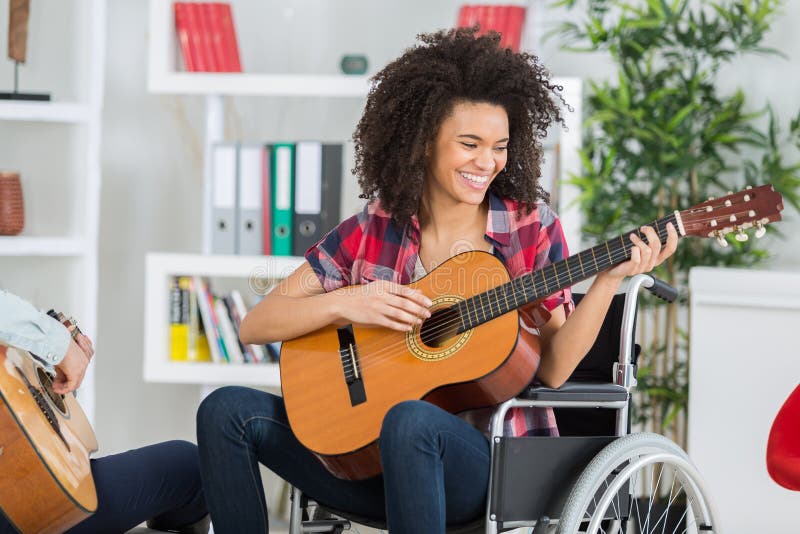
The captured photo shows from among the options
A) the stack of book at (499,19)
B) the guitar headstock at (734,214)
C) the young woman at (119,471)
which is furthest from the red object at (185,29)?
the guitar headstock at (734,214)

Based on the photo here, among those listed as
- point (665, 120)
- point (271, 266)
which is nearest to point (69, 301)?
point (271, 266)

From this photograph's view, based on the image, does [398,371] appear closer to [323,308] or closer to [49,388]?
[323,308]

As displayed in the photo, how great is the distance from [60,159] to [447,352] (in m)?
1.74

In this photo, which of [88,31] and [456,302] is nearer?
[456,302]

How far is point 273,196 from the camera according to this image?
286cm

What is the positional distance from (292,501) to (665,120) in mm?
1903

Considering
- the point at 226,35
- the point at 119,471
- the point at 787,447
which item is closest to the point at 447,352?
the point at 119,471

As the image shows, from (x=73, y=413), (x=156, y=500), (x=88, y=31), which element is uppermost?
(x=88, y=31)

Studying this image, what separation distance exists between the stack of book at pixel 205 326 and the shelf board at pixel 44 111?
20.5 inches

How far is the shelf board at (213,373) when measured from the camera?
113 inches

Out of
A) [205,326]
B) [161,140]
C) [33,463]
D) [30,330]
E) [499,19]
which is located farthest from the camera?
[161,140]

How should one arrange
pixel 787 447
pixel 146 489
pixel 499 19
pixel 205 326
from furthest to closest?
pixel 205 326 → pixel 499 19 → pixel 787 447 → pixel 146 489

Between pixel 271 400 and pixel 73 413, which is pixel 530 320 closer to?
pixel 271 400

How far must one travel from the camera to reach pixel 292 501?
1.75 m
